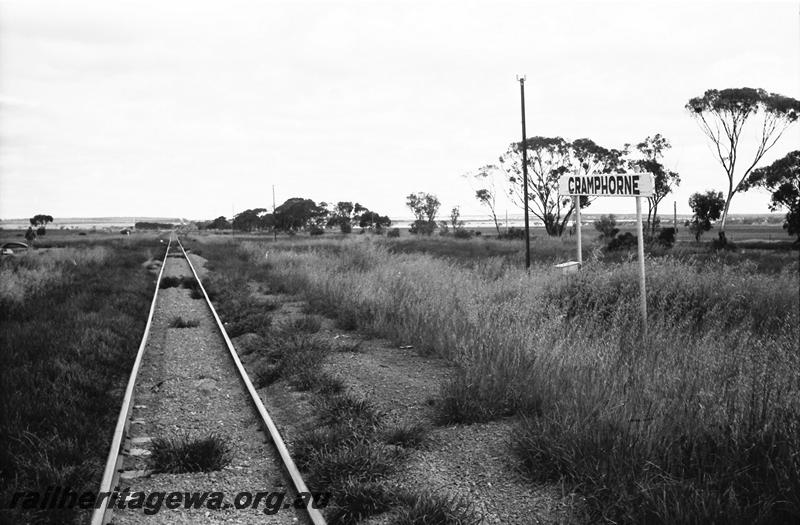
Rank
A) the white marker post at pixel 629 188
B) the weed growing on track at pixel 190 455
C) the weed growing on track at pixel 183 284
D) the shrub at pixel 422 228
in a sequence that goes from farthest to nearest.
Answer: the shrub at pixel 422 228
the weed growing on track at pixel 183 284
the white marker post at pixel 629 188
the weed growing on track at pixel 190 455

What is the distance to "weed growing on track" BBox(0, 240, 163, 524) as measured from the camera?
441 cm

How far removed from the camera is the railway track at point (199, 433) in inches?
161

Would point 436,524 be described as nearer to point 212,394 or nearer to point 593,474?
point 593,474

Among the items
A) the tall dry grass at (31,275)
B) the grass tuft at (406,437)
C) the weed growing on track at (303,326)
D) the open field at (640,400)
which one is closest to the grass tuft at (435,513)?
the open field at (640,400)

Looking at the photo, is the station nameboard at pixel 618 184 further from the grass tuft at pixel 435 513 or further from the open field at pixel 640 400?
the grass tuft at pixel 435 513

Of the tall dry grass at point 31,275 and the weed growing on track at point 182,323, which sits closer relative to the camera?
the weed growing on track at point 182,323

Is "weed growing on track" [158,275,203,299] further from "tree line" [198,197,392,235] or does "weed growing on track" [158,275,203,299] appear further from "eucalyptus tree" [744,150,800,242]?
"tree line" [198,197,392,235]

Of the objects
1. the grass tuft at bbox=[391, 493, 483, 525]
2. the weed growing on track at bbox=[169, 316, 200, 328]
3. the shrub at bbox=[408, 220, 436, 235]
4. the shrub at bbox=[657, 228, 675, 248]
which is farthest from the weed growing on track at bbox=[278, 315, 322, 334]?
the shrub at bbox=[408, 220, 436, 235]

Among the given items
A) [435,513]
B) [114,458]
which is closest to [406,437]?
[435,513]

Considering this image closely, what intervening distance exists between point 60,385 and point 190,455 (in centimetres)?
280

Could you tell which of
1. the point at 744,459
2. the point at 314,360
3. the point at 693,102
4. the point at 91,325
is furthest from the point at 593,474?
the point at 693,102

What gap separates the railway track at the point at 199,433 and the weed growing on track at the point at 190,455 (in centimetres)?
6

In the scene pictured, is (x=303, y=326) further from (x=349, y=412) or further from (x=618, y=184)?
(x=618, y=184)

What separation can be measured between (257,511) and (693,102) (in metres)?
52.0
